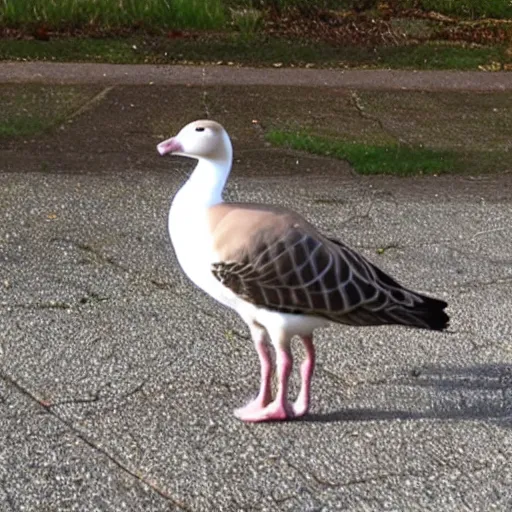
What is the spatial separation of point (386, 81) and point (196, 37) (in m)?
1.92

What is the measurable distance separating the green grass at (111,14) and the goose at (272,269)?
6612mm

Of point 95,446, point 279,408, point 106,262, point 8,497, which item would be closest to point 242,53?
point 106,262

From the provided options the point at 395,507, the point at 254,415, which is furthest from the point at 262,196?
the point at 395,507

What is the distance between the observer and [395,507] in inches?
146

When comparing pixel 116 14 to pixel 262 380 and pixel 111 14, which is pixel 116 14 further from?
pixel 262 380

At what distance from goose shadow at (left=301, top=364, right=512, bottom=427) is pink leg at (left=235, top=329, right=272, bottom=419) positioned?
0.17m

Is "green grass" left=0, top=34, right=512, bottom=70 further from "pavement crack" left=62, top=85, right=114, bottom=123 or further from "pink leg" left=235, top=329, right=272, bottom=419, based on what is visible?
"pink leg" left=235, top=329, right=272, bottom=419

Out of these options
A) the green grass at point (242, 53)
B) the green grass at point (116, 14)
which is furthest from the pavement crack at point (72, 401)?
the green grass at point (116, 14)

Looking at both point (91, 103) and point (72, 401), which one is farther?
point (91, 103)

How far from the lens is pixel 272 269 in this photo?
Answer: 152 inches

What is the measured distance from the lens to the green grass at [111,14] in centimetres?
1026

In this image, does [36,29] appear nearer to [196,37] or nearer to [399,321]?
[196,37]

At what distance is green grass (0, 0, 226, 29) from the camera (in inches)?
404

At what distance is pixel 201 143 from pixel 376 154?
381cm
